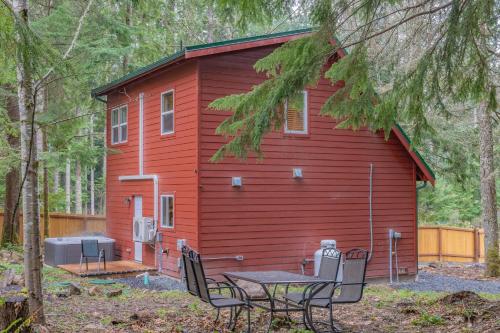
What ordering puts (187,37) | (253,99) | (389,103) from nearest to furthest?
(253,99) < (389,103) < (187,37)

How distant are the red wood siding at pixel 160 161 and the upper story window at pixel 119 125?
0.23 m

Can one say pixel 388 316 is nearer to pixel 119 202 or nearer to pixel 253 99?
pixel 253 99

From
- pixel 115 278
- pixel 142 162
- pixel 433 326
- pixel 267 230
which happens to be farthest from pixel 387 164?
pixel 433 326

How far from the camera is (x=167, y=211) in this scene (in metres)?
13.0

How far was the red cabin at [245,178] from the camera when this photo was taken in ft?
38.6

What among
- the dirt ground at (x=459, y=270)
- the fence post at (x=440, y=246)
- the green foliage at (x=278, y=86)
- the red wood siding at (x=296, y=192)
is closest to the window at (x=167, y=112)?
the red wood siding at (x=296, y=192)

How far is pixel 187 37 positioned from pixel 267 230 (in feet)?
44.8

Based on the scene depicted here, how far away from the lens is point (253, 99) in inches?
272

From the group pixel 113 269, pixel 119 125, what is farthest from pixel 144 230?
A: pixel 119 125

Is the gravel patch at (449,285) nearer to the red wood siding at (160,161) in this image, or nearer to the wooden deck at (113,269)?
the red wood siding at (160,161)

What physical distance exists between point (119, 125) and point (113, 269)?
437 cm

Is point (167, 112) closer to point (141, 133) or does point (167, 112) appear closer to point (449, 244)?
point (141, 133)

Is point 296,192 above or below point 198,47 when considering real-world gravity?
below

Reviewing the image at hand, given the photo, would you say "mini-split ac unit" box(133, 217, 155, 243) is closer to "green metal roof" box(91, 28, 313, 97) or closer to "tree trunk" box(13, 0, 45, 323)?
"green metal roof" box(91, 28, 313, 97)
